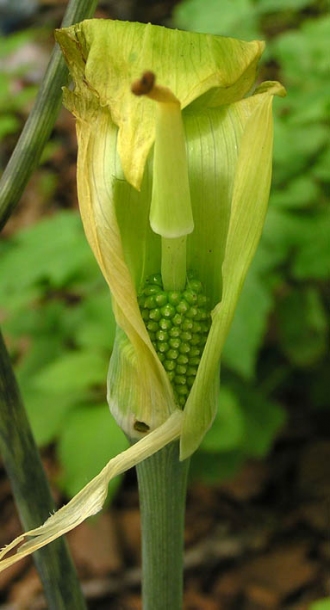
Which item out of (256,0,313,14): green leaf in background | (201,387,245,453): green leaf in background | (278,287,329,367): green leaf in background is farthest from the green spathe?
(256,0,313,14): green leaf in background

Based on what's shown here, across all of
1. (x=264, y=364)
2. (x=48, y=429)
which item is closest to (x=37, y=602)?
(x=48, y=429)

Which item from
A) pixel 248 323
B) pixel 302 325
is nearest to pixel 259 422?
pixel 302 325

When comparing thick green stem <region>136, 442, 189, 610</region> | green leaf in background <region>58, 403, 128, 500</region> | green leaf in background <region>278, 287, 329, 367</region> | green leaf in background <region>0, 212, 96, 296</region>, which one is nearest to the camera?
thick green stem <region>136, 442, 189, 610</region>

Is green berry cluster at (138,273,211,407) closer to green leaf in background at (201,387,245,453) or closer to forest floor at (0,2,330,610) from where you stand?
green leaf in background at (201,387,245,453)

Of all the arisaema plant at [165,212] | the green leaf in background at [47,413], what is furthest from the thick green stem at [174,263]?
the green leaf in background at [47,413]

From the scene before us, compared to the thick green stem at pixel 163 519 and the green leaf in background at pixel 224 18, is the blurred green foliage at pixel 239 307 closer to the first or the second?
the green leaf in background at pixel 224 18

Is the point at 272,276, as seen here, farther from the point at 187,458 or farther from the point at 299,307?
the point at 187,458
